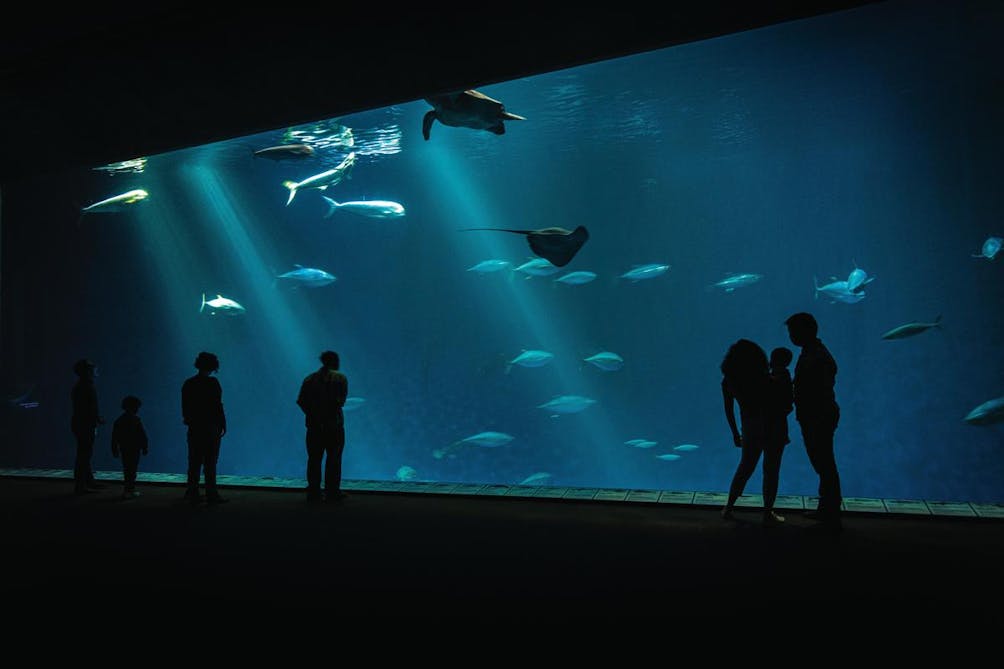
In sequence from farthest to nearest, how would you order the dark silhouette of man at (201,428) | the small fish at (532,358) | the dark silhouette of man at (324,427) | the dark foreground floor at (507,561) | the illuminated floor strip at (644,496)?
the small fish at (532,358) < the dark silhouette of man at (324,427) < the dark silhouette of man at (201,428) < the illuminated floor strip at (644,496) < the dark foreground floor at (507,561)

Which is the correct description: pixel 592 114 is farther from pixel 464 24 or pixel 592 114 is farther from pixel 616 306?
pixel 616 306

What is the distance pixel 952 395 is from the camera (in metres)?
25.2

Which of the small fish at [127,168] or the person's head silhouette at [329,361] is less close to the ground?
the small fish at [127,168]

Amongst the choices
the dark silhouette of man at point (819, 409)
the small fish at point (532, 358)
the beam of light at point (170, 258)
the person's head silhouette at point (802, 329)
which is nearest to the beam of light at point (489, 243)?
the beam of light at point (170, 258)

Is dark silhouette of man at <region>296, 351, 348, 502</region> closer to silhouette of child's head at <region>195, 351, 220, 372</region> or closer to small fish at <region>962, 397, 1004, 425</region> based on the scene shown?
silhouette of child's head at <region>195, 351, 220, 372</region>

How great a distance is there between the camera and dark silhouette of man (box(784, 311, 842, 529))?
221 inches

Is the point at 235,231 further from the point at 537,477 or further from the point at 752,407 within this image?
the point at 752,407

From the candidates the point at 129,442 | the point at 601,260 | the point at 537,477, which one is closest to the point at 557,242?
the point at 129,442

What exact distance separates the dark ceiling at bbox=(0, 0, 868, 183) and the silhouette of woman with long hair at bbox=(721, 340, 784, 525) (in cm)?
284

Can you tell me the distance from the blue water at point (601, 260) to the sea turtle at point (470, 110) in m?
7.73

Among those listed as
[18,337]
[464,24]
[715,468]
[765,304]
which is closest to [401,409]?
[18,337]

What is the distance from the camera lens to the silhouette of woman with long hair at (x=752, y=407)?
595 cm

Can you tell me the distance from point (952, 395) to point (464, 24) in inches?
1083

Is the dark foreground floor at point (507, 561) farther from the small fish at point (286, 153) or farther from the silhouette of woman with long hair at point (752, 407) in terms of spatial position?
the small fish at point (286, 153)
